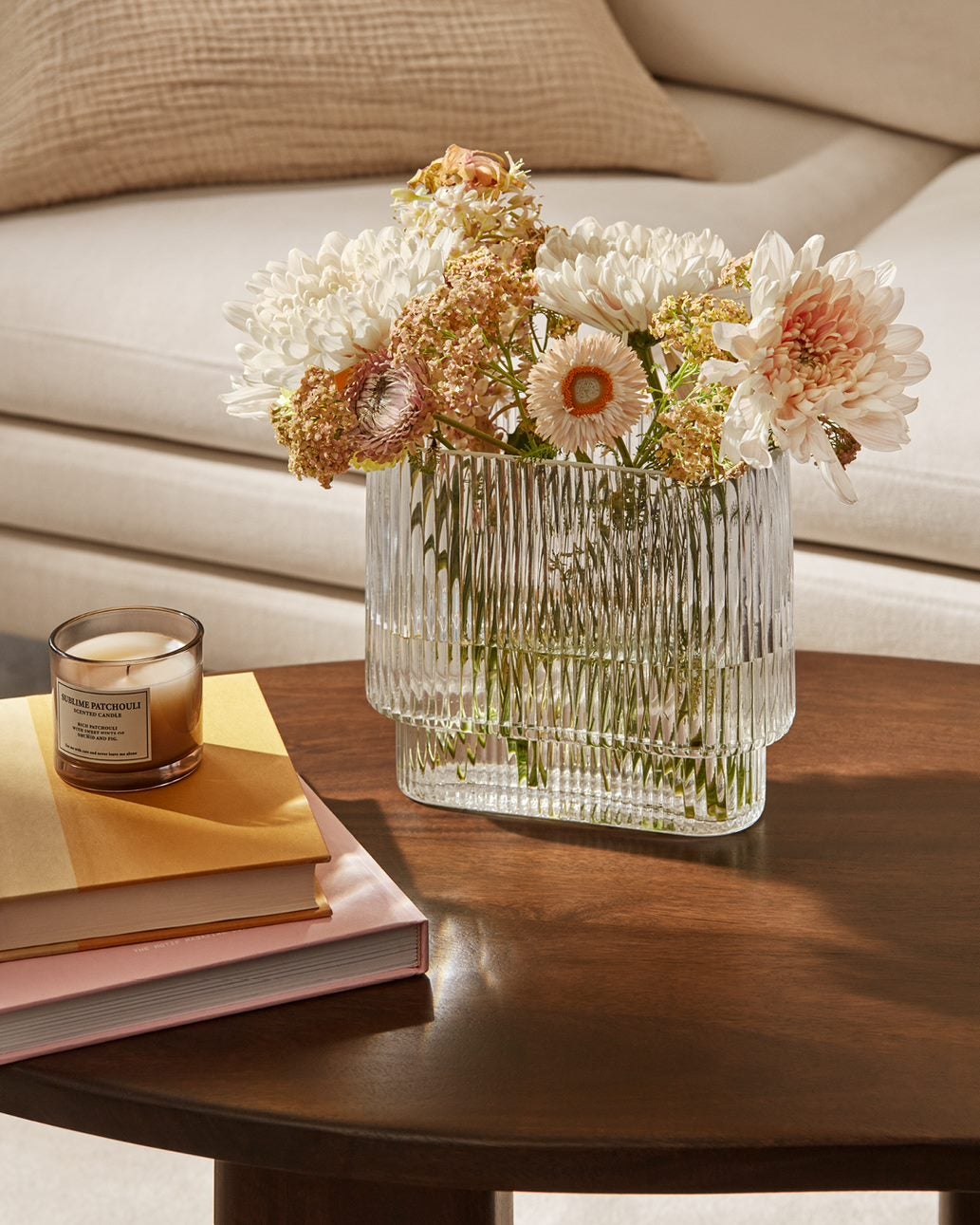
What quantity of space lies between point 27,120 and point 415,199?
1151 millimetres

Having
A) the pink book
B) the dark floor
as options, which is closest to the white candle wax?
the pink book

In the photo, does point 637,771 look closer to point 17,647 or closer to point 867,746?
point 867,746

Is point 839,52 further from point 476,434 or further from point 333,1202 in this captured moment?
point 333,1202

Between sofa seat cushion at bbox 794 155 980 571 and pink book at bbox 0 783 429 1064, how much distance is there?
84 centimetres

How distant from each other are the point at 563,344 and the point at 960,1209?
55cm

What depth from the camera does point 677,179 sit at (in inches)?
77.9

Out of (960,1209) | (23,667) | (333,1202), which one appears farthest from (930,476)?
(23,667)

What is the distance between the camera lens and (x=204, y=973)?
2.10 feet

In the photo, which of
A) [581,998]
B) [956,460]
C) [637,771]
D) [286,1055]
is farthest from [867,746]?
[956,460]

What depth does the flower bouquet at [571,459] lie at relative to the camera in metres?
0.69

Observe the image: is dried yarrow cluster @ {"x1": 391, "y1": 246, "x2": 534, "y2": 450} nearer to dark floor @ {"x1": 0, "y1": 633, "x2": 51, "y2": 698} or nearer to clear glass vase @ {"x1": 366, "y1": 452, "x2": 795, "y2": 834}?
clear glass vase @ {"x1": 366, "y1": 452, "x2": 795, "y2": 834}

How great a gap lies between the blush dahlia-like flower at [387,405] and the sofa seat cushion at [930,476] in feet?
2.38

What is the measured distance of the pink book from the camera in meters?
0.62

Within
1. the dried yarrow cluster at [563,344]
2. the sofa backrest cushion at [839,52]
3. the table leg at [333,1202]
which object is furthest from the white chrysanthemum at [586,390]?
the sofa backrest cushion at [839,52]
